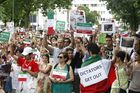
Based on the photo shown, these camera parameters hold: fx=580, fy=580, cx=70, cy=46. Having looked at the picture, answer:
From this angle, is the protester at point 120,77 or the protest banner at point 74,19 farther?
the protest banner at point 74,19

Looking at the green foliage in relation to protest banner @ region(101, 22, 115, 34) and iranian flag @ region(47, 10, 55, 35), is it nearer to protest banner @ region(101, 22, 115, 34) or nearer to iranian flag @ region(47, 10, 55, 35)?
iranian flag @ region(47, 10, 55, 35)

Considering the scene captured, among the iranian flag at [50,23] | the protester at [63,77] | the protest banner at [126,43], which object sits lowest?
the protester at [63,77]

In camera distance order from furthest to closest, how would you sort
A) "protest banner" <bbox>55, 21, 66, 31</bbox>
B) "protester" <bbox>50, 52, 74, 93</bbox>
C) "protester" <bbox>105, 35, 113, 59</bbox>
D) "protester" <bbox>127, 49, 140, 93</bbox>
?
"protest banner" <bbox>55, 21, 66, 31</bbox> → "protester" <bbox>105, 35, 113, 59</bbox> → "protester" <bbox>50, 52, 74, 93</bbox> → "protester" <bbox>127, 49, 140, 93</bbox>

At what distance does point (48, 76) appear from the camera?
12.9 m

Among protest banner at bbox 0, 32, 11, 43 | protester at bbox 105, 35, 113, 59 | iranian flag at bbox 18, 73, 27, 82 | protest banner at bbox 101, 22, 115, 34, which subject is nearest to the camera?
protester at bbox 105, 35, 113, 59

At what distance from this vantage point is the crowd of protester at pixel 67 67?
10633 mm

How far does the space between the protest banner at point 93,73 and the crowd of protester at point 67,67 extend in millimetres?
79

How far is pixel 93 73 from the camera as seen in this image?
10758 mm

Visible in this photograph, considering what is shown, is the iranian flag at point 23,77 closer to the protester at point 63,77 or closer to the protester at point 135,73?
the protester at point 63,77

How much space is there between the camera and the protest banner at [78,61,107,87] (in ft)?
35.0

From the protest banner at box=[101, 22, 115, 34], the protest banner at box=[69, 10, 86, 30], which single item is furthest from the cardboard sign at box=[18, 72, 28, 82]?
the protest banner at box=[69, 10, 86, 30]

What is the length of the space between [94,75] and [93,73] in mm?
61

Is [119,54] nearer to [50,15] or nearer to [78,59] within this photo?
[78,59]

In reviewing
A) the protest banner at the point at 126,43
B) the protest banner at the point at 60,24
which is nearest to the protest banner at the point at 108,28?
the protest banner at the point at 60,24
